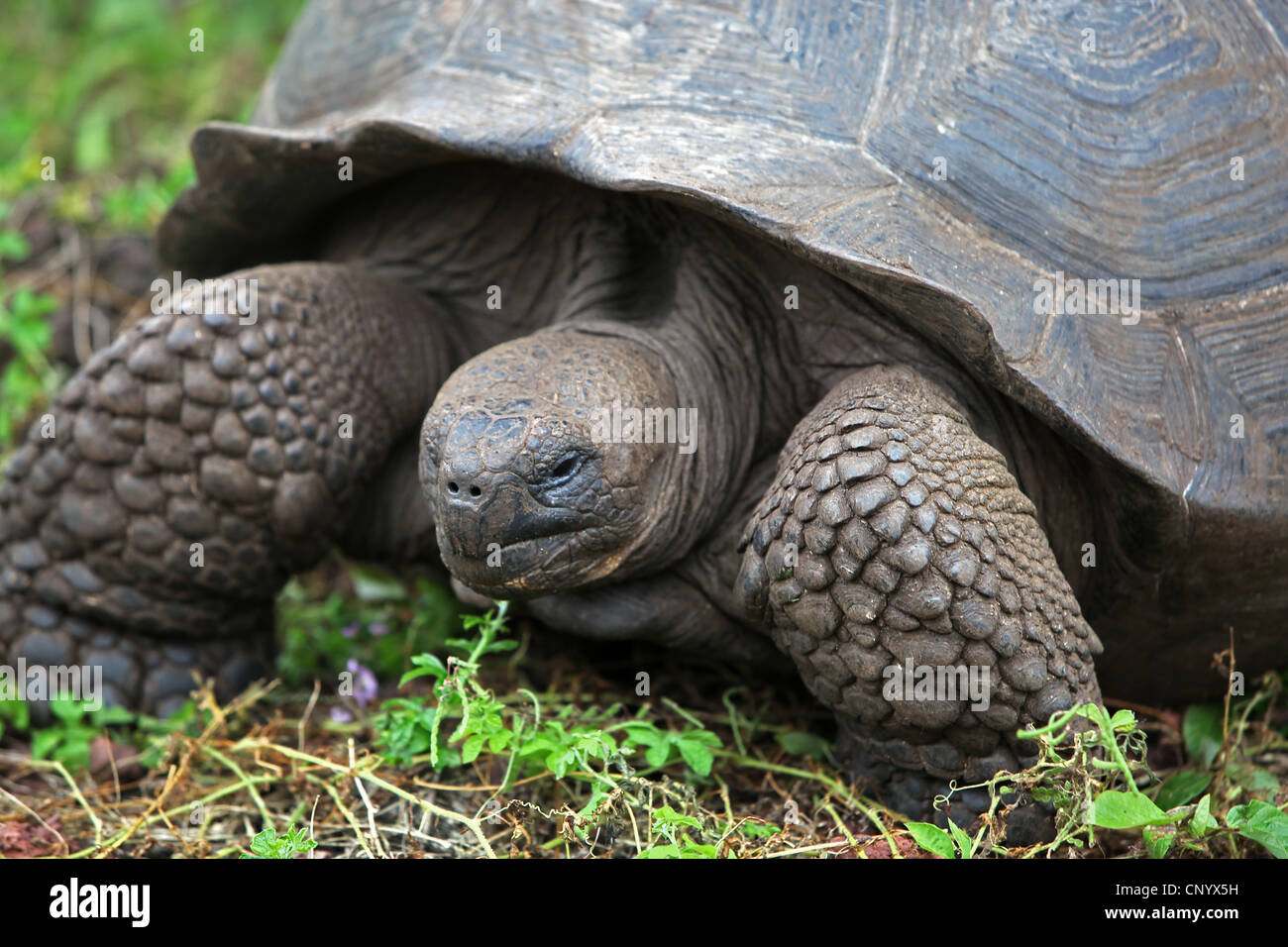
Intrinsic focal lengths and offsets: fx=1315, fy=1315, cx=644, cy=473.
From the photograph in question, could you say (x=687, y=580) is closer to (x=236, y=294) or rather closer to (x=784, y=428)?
(x=784, y=428)

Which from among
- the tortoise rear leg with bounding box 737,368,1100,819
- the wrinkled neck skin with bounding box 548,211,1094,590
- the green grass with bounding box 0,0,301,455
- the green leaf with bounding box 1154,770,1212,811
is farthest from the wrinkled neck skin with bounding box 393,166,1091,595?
the green grass with bounding box 0,0,301,455

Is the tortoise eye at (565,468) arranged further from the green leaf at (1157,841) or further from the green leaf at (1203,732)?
the green leaf at (1203,732)

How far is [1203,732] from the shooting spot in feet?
10.1

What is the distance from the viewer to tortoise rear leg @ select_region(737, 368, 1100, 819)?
7.95ft

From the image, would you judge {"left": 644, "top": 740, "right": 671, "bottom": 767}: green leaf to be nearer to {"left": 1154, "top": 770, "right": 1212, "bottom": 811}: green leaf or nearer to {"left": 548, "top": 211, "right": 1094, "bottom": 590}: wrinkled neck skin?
{"left": 548, "top": 211, "right": 1094, "bottom": 590}: wrinkled neck skin

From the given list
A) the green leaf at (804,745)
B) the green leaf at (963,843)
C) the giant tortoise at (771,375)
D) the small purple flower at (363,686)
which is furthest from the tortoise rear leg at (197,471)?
the green leaf at (963,843)

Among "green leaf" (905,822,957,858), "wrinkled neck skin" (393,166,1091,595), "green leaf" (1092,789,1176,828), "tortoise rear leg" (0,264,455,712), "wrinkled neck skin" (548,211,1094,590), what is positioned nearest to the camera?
"green leaf" (1092,789,1176,828)

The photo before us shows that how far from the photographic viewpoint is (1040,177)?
104 inches

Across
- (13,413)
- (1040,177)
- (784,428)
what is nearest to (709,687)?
(784,428)

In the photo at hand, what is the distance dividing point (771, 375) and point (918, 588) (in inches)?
29.6

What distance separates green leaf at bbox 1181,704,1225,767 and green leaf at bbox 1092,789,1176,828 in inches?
30.6

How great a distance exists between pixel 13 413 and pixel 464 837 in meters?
2.46

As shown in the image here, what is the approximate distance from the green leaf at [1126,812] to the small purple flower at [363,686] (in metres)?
1.74

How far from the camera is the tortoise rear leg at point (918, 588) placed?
2422 millimetres
